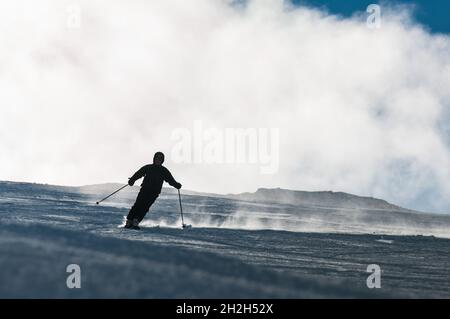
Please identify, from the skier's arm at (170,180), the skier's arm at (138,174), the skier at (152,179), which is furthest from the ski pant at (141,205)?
the skier's arm at (170,180)

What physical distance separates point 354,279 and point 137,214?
676cm

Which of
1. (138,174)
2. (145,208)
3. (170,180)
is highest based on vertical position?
(138,174)

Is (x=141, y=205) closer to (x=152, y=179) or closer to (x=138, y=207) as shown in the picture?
(x=138, y=207)

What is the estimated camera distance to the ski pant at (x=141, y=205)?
1353cm

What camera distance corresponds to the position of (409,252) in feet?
46.4

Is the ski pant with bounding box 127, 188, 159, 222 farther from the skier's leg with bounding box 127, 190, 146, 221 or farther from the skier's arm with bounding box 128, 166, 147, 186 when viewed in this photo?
the skier's arm with bounding box 128, 166, 147, 186

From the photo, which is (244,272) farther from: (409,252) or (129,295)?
(409,252)

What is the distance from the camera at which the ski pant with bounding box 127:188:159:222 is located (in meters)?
13.5

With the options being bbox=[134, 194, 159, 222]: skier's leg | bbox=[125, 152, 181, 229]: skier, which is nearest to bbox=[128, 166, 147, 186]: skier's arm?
bbox=[125, 152, 181, 229]: skier

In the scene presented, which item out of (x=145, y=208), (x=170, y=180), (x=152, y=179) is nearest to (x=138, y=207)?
(x=145, y=208)

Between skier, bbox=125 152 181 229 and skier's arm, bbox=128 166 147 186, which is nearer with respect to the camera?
skier's arm, bbox=128 166 147 186

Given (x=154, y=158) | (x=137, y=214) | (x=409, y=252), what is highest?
(x=154, y=158)

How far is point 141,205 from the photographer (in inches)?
538
